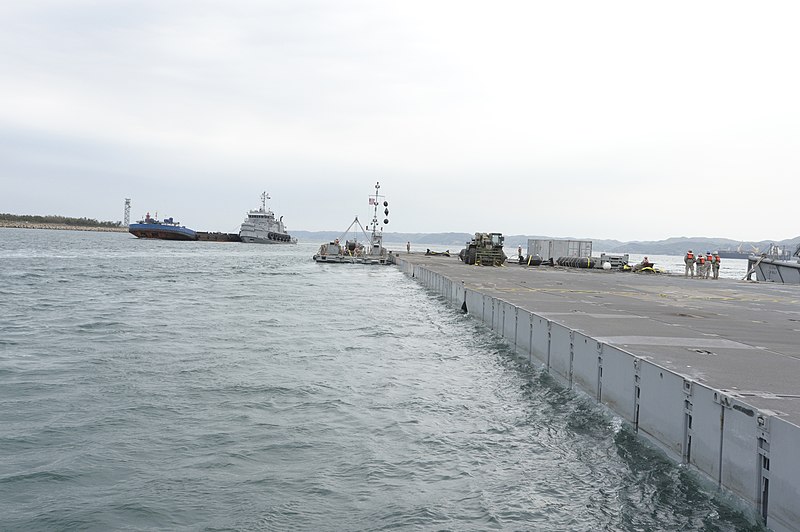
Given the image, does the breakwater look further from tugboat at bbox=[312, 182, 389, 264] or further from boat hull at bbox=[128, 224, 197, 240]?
boat hull at bbox=[128, 224, 197, 240]

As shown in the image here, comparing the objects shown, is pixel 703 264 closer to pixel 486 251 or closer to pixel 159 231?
pixel 486 251

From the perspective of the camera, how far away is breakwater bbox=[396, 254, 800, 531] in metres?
7.04

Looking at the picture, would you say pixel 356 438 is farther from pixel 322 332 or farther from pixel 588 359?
pixel 322 332

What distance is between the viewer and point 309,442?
11.0m

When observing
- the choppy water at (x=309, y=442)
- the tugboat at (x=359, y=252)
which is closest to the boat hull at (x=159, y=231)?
the tugboat at (x=359, y=252)

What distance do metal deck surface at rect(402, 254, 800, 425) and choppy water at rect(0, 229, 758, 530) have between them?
1602 millimetres

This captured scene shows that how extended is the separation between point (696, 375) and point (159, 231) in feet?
584

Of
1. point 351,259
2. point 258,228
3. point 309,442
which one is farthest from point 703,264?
point 258,228

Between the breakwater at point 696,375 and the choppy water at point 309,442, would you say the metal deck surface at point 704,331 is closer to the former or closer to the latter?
the breakwater at point 696,375

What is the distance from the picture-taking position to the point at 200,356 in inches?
723

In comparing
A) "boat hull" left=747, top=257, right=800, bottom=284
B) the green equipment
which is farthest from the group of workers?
the green equipment

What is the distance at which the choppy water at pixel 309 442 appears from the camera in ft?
26.8

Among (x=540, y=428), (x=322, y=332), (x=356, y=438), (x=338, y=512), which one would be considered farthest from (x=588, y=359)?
(x=322, y=332)

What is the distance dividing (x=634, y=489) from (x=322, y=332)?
16388mm
